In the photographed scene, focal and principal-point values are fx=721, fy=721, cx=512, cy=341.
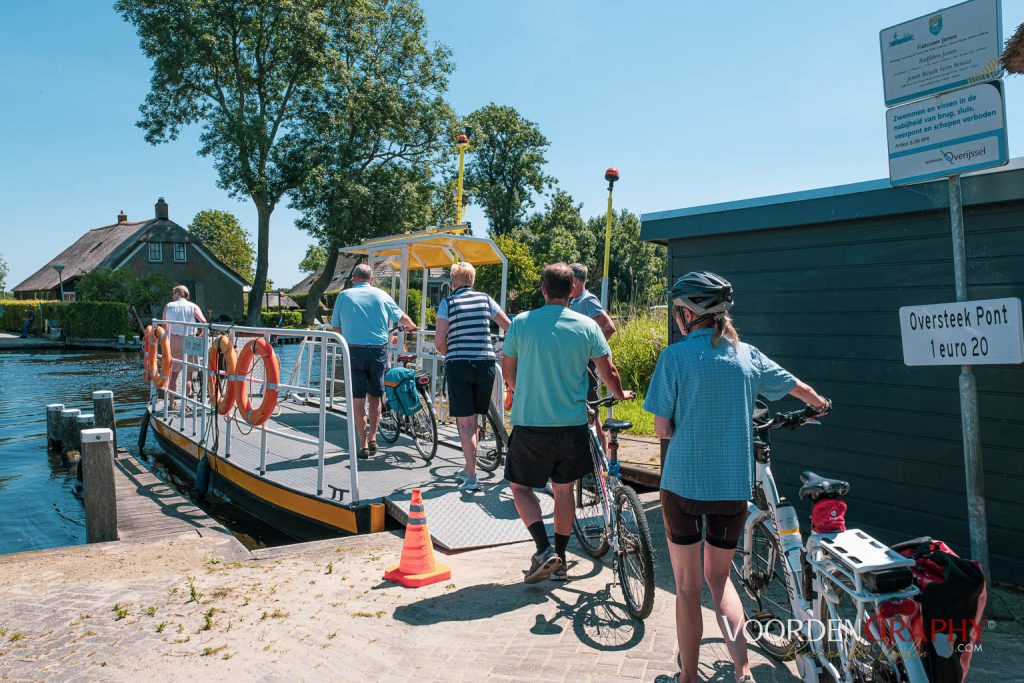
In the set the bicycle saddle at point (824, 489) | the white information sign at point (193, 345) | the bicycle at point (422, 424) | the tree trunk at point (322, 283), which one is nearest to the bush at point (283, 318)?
the tree trunk at point (322, 283)

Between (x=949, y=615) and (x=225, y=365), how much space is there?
6566mm

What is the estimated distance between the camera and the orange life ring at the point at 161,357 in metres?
9.49

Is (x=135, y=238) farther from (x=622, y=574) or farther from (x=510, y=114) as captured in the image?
(x=622, y=574)

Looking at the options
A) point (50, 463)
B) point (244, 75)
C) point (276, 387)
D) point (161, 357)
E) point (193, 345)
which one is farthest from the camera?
point (244, 75)

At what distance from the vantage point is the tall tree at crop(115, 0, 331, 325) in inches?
1195

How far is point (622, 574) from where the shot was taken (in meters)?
3.96

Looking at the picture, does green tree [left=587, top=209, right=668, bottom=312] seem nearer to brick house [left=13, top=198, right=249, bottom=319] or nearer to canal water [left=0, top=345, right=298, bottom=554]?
brick house [left=13, top=198, right=249, bottom=319]

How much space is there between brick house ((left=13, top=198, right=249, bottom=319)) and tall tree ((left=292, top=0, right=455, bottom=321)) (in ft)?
60.1

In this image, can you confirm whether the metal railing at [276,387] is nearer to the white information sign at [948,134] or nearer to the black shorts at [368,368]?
the black shorts at [368,368]

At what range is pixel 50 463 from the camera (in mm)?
11141

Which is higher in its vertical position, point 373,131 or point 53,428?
point 373,131

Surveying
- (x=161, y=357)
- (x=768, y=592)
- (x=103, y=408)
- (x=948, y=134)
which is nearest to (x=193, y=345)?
(x=161, y=357)

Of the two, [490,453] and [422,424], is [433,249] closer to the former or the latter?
[422,424]

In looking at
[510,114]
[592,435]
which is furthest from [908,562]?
[510,114]
